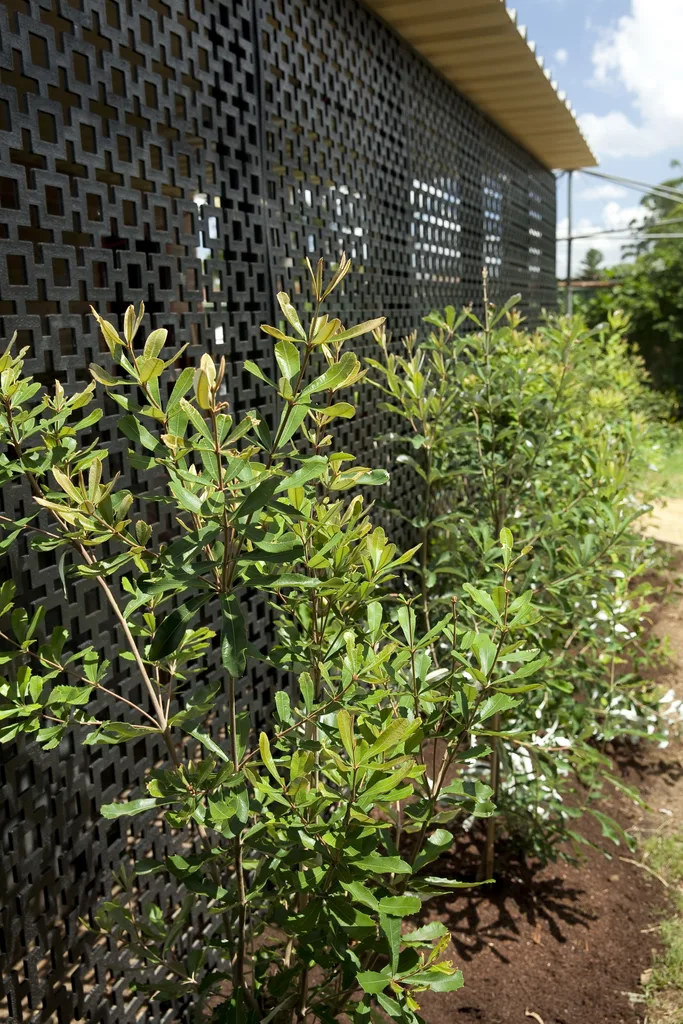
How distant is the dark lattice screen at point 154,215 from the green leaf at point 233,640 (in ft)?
2.32

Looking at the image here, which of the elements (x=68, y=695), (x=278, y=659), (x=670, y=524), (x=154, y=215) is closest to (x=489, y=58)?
(x=154, y=215)

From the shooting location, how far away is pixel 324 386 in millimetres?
1215

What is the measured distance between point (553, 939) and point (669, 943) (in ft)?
1.22

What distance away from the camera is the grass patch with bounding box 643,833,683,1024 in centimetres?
239

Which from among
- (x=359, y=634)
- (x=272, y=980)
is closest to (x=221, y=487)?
(x=359, y=634)

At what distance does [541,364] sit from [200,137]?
6.23ft

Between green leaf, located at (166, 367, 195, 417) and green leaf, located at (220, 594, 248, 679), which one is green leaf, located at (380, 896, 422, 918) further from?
green leaf, located at (166, 367, 195, 417)

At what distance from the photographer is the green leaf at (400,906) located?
4.31 ft

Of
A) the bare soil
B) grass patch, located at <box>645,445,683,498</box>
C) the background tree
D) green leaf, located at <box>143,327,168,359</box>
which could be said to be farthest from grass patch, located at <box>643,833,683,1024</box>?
the background tree

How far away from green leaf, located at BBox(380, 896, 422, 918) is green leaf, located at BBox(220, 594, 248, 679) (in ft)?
1.61

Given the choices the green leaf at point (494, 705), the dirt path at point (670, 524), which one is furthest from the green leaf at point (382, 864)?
the dirt path at point (670, 524)

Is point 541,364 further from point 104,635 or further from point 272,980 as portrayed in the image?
point 272,980

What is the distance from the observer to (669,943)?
8.76ft

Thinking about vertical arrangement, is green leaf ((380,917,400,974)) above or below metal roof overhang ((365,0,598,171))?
below
